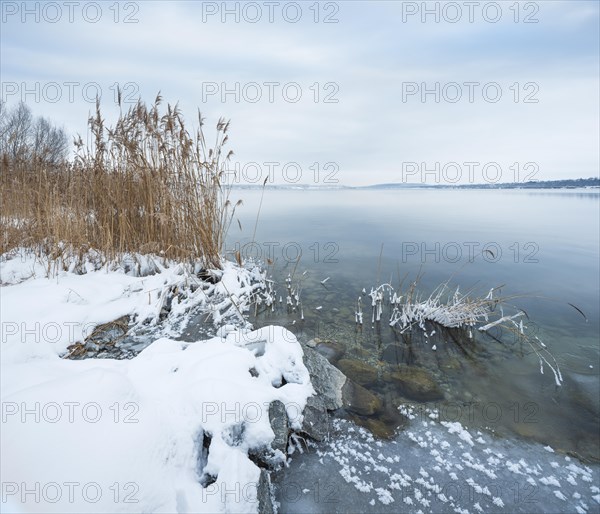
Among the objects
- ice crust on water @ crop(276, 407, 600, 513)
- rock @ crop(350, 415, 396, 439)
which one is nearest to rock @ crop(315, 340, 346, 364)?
rock @ crop(350, 415, 396, 439)

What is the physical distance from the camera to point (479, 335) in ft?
12.0

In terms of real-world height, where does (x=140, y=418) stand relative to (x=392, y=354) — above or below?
above

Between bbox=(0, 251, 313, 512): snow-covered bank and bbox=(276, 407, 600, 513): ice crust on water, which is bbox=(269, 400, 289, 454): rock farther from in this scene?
bbox=(276, 407, 600, 513): ice crust on water

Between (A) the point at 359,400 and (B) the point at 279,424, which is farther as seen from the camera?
(A) the point at 359,400

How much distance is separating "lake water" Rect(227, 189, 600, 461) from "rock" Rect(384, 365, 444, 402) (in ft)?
0.31

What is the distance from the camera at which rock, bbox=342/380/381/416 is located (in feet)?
7.80

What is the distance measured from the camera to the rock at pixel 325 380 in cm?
236

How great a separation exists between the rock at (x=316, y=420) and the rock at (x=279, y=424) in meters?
0.16

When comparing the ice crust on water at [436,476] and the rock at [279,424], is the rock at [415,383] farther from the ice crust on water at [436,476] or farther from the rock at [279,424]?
the rock at [279,424]

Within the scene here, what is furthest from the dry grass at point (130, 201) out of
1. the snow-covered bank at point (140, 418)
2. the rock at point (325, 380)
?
the rock at point (325, 380)

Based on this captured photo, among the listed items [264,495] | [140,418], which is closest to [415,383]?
[264,495]

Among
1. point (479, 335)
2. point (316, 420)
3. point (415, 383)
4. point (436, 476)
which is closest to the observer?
point (436, 476)

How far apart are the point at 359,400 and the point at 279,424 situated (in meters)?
0.83

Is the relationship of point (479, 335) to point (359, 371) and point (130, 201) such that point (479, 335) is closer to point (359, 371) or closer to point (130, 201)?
point (359, 371)
